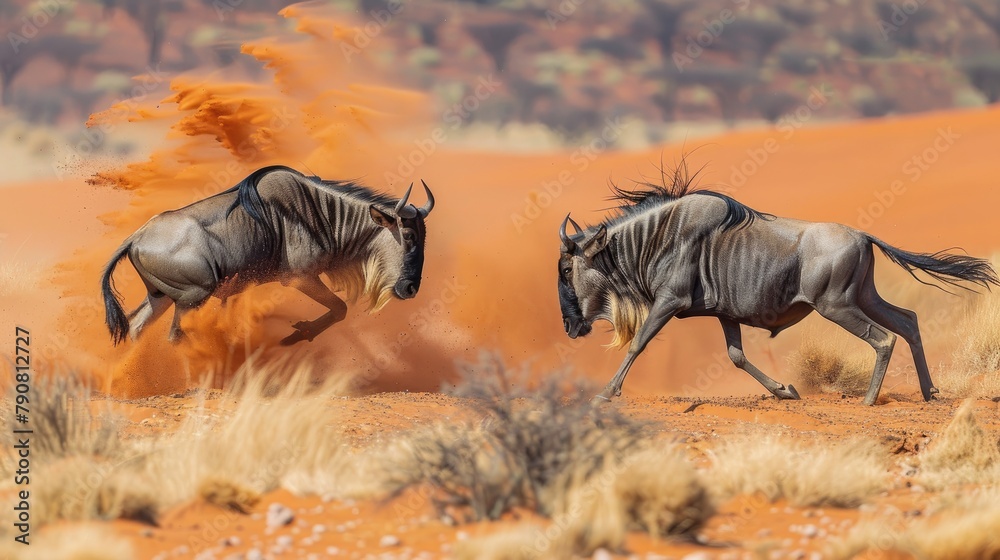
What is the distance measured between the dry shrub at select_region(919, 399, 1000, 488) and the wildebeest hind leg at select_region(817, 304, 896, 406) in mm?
2734

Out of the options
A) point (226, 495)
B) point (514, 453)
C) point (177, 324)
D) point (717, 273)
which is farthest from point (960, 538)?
point (177, 324)

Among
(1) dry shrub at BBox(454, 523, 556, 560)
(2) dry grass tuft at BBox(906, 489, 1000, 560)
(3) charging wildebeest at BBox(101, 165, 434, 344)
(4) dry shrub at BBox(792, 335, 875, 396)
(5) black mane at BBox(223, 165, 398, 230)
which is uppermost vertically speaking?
(5) black mane at BBox(223, 165, 398, 230)

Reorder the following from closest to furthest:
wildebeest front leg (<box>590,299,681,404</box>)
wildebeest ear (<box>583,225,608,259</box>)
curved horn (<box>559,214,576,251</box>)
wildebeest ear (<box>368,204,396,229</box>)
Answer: wildebeest front leg (<box>590,299,681,404</box>) < curved horn (<box>559,214,576,251</box>) < wildebeest ear (<box>583,225,608,259</box>) < wildebeest ear (<box>368,204,396,229</box>)

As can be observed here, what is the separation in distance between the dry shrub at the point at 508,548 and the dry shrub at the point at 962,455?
11.5ft

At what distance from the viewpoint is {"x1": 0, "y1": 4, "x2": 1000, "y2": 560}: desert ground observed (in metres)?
5.86

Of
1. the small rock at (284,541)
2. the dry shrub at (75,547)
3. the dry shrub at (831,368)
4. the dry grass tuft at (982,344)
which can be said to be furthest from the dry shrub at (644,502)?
the dry grass tuft at (982,344)

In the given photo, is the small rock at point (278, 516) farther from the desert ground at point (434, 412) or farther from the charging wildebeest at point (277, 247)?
the charging wildebeest at point (277, 247)

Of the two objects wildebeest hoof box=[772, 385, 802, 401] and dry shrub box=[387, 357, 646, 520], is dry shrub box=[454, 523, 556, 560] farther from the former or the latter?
wildebeest hoof box=[772, 385, 802, 401]

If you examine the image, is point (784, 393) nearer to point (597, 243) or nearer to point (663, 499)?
Answer: point (597, 243)

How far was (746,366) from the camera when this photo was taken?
11.7 meters

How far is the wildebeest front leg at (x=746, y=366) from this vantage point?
11.7 m

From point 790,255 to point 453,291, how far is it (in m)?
5.41

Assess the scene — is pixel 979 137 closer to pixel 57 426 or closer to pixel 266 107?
pixel 266 107

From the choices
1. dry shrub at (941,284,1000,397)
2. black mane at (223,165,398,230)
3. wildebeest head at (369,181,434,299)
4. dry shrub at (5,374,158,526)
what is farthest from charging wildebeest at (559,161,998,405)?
dry shrub at (5,374,158,526)
